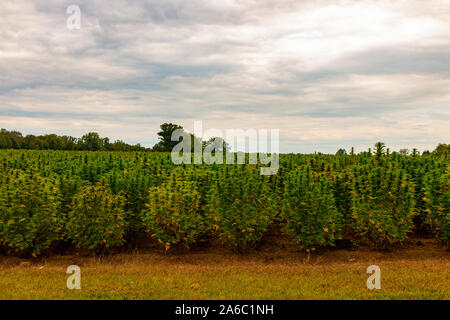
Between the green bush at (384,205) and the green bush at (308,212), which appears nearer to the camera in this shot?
the green bush at (308,212)

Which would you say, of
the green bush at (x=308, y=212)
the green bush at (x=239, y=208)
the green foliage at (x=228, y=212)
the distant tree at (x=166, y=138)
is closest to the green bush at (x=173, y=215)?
the green foliage at (x=228, y=212)

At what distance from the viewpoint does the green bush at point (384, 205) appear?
994 centimetres

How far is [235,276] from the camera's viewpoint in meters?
8.24

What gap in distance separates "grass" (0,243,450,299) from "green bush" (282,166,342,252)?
1.98ft

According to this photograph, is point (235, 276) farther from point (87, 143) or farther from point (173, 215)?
point (87, 143)

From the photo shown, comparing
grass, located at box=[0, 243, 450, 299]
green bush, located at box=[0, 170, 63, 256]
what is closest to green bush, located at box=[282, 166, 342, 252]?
grass, located at box=[0, 243, 450, 299]

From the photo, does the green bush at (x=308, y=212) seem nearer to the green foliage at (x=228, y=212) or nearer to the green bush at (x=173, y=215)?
the green foliage at (x=228, y=212)

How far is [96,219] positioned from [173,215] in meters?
2.06

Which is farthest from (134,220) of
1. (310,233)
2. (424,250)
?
(424,250)

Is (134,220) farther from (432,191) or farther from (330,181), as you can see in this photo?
(432,191)

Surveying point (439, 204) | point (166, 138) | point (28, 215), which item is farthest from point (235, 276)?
point (166, 138)

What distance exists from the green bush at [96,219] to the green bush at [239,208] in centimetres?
256

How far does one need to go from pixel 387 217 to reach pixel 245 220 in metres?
3.70

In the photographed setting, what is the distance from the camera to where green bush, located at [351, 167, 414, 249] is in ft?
32.6
